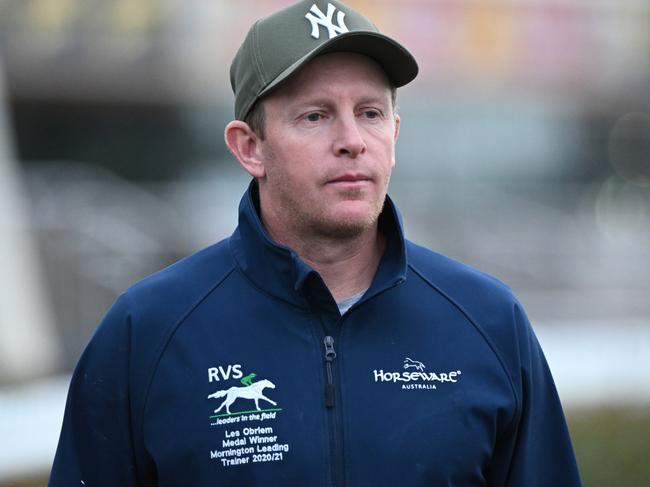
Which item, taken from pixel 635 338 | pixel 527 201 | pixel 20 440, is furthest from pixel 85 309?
pixel 527 201

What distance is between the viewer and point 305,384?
304cm

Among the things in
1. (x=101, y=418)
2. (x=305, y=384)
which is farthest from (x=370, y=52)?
(x=101, y=418)

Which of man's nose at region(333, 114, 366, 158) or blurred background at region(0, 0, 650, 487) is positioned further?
blurred background at region(0, 0, 650, 487)

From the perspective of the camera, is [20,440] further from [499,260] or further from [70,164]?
[70,164]

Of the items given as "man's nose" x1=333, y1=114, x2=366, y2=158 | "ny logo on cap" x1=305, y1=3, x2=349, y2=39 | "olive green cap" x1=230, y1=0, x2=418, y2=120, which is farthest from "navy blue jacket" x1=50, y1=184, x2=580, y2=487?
"ny logo on cap" x1=305, y1=3, x2=349, y2=39

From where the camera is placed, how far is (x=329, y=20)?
3244 millimetres

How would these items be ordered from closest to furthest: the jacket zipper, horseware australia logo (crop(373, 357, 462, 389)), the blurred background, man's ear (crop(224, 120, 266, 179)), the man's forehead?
the jacket zipper → horseware australia logo (crop(373, 357, 462, 389)) → the man's forehead → man's ear (crop(224, 120, 266, 179)) → the blurred background

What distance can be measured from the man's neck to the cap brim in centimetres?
43

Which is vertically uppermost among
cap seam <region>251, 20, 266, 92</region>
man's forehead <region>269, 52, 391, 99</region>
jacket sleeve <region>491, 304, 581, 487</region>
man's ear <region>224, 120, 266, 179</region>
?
cap seam <region>251, 20, 266, 92</region>

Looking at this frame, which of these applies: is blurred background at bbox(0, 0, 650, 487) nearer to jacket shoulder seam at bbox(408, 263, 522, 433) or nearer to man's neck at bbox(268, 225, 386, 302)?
jacket shoulder seam at bbox(408, 263, 522, 433)

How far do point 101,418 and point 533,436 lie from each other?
1.16 meters

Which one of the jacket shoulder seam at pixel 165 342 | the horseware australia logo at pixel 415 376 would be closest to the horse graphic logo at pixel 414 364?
the horseware australia logo at pixel 415 376

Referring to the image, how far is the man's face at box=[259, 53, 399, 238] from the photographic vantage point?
10.4 feet

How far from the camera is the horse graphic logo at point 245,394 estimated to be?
303 cm
